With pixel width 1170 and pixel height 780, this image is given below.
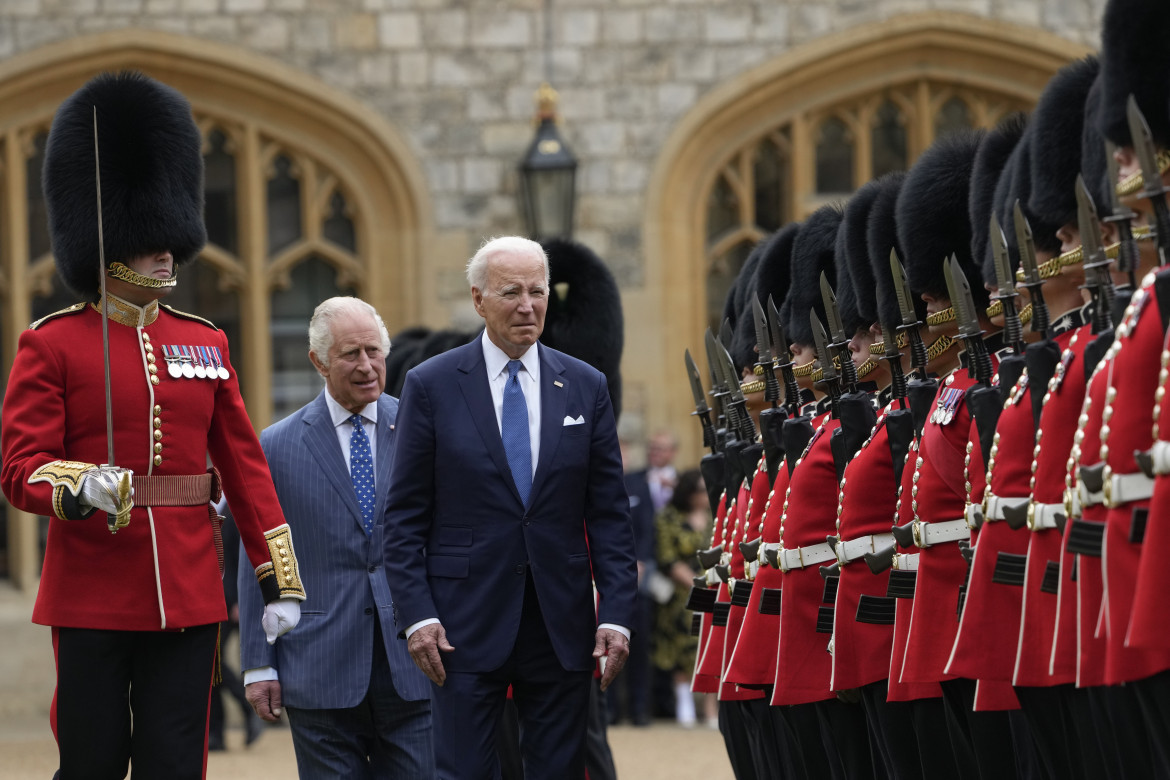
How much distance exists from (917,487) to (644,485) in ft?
19.2

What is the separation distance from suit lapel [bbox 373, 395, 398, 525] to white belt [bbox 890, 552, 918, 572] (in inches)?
50.3

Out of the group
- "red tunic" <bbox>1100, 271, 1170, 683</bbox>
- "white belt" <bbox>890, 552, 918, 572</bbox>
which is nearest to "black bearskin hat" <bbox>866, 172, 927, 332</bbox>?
"white belt" <bbox>890, 552, 918, 572</bbox>

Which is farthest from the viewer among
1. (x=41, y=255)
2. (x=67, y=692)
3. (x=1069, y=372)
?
(x=41, y=255)

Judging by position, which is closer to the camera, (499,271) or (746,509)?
(499,271)

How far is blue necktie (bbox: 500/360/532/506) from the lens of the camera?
4.37 meters

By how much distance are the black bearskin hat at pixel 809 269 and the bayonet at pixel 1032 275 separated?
6.67ft

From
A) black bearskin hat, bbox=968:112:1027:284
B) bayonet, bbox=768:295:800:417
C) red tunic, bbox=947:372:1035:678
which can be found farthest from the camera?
bayonet, bbox=768:295:800:417

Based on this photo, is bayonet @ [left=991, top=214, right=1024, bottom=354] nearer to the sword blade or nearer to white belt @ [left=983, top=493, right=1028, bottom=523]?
white belt @ [left=983, top=493, right=1028, bottom=523]

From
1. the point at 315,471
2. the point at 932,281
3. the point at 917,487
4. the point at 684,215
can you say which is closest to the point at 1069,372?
the point at 917,487

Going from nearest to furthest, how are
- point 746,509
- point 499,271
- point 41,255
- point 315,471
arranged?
point 499,271, point 315,471, point 746,509, point 41,255

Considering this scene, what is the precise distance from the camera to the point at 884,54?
11.1 m

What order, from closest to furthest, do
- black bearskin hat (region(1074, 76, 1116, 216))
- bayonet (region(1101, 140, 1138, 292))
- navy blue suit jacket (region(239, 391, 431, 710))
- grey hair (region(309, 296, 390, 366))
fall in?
1. bayonet (region(1101, 140, 1138, 292))
2. black bearskin hat (region(1074, 76, 1116, 216))
3. navy blue suit jacket (region(239, 391, 431, 710))
4. grey hair (region(309, 296, 390, 366))

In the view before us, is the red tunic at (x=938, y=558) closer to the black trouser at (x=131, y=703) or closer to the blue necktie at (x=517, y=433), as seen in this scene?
the blue necktie at (x=517, y=433)

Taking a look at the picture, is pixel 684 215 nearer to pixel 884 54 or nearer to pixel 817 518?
pixel 884 54
